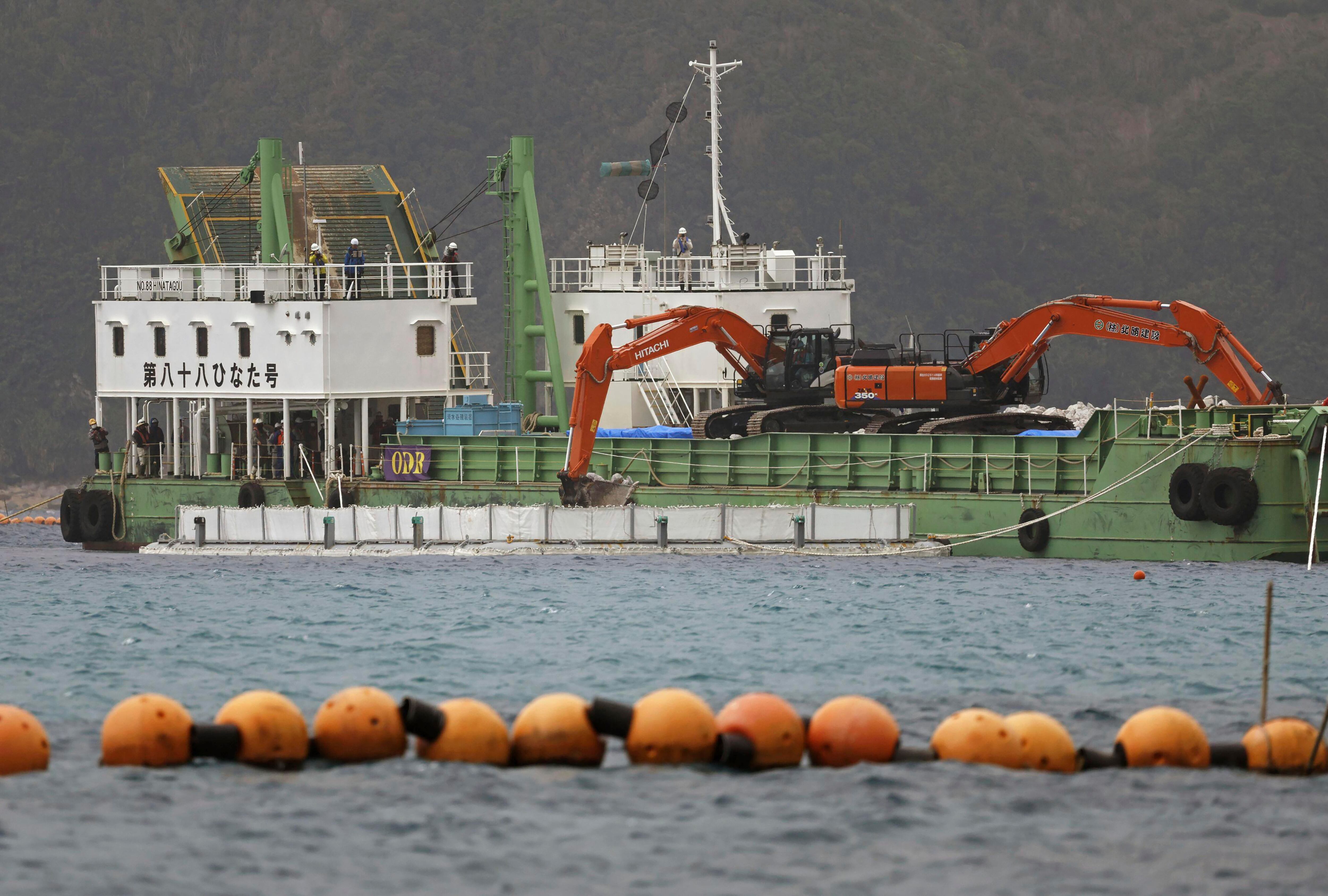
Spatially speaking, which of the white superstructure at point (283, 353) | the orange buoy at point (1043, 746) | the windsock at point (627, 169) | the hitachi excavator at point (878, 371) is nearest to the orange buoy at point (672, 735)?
the orange buoy at point (1043, 746)

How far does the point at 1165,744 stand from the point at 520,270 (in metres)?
29.0

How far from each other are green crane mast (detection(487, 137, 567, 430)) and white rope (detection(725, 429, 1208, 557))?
10.8m

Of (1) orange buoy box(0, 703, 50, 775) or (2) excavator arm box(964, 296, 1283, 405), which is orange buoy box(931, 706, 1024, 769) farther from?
(2) excavator arm box(964, 296, 1283, 405)

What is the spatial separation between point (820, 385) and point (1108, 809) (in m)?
22.9

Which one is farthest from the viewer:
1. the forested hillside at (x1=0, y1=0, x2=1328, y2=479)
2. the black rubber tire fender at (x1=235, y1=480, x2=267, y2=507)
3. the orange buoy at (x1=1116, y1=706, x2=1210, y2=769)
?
the forested hillside at (x1=0, y1=0, x2=1328, y2=479)

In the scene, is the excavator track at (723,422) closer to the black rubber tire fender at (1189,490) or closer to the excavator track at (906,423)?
the excavator track at (906,423)

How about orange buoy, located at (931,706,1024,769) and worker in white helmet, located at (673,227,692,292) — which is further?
worker in white helmet, located at (673,227,692,292)

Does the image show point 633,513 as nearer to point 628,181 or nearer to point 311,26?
point 628,181

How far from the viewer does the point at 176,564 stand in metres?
34.4

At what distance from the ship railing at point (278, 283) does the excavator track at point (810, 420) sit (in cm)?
Answer: 684

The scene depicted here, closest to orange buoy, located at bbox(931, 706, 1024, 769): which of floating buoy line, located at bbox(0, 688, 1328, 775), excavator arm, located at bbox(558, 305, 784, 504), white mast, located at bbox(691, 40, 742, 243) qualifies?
floating buoy line, located at bbox(0, 688, 1328, 775)

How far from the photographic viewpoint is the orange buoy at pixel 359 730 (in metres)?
15.7

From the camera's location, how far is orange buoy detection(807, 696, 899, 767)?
15750 millimetres

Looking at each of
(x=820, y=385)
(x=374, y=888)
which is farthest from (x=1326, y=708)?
(x=820, y=385)
